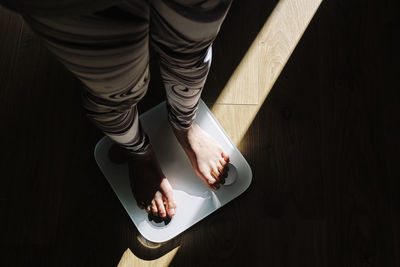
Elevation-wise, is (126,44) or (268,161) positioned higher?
(126,44)

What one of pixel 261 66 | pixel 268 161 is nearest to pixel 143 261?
pixel 268 161

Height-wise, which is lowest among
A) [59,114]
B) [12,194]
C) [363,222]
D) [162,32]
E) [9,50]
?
[363,222]

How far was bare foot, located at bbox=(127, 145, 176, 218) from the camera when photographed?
78 centimetres

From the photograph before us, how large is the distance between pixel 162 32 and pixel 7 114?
66 centimetres

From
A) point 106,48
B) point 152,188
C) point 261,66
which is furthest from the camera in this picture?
point 261,66

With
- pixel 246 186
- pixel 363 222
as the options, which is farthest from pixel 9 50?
pixel 363 222

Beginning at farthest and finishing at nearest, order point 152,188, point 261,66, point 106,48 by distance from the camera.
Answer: point 261,66, point 152,188, point 106,48

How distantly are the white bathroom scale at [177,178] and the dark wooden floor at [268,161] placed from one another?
32 mm

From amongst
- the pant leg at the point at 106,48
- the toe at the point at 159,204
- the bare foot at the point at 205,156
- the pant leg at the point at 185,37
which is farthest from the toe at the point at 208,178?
the pant leg at the point at 106,48

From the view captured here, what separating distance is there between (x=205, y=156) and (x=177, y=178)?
9cm

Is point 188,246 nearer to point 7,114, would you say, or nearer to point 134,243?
point 134,243

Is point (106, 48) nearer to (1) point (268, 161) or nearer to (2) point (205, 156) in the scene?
(2) point (205, 156)

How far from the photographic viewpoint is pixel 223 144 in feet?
2.79

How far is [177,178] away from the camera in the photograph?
0.83 m
